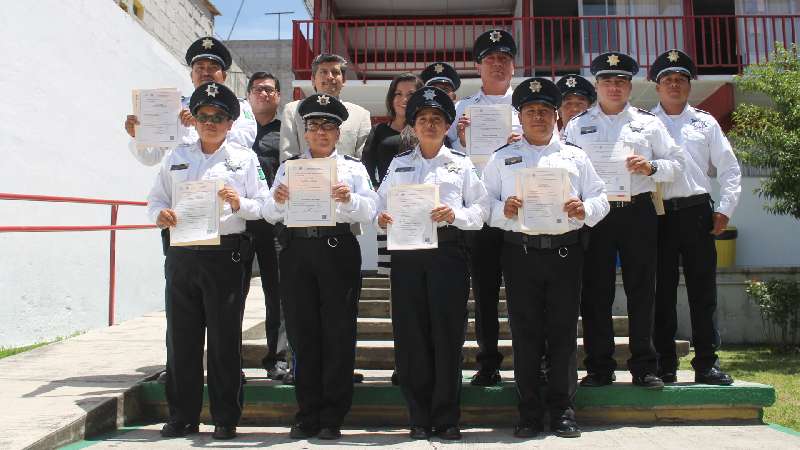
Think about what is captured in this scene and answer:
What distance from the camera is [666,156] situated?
432 cm

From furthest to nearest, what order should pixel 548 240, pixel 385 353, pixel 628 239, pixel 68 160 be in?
pixel 68 160, pixel 385 353, pixel 628 239, pixel 548 240

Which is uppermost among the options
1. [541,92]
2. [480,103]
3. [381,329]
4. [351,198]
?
[480,103]

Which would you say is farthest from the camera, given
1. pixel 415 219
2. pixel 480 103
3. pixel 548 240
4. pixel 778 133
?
pixel 778 133

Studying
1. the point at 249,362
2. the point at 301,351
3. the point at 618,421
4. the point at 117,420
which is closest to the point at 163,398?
the point at 117,420

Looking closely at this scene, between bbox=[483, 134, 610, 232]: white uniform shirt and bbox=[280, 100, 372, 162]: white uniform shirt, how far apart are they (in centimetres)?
99

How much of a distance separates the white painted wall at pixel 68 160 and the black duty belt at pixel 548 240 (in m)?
5.69

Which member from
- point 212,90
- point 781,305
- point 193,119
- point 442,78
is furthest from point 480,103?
point 781,305

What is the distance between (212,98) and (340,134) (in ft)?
2.93

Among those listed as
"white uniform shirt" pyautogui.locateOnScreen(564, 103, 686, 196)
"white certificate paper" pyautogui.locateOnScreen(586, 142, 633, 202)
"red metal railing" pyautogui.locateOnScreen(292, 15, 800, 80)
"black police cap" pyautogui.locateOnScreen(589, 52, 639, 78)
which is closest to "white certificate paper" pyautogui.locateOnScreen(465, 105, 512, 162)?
"white uniform shirt" pyautogui.locateOnScreen(564, 103, 686, 196)

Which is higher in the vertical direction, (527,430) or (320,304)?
(320,304)

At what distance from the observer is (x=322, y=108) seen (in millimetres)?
4043

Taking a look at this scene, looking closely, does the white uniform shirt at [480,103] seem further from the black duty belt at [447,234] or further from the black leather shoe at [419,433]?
the black leather shoe at [419,433]

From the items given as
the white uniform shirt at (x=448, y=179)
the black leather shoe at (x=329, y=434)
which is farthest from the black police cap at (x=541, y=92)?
the black leather shoe at (x=329, y=434)

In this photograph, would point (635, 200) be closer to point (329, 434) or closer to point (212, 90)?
point (329, 434)
